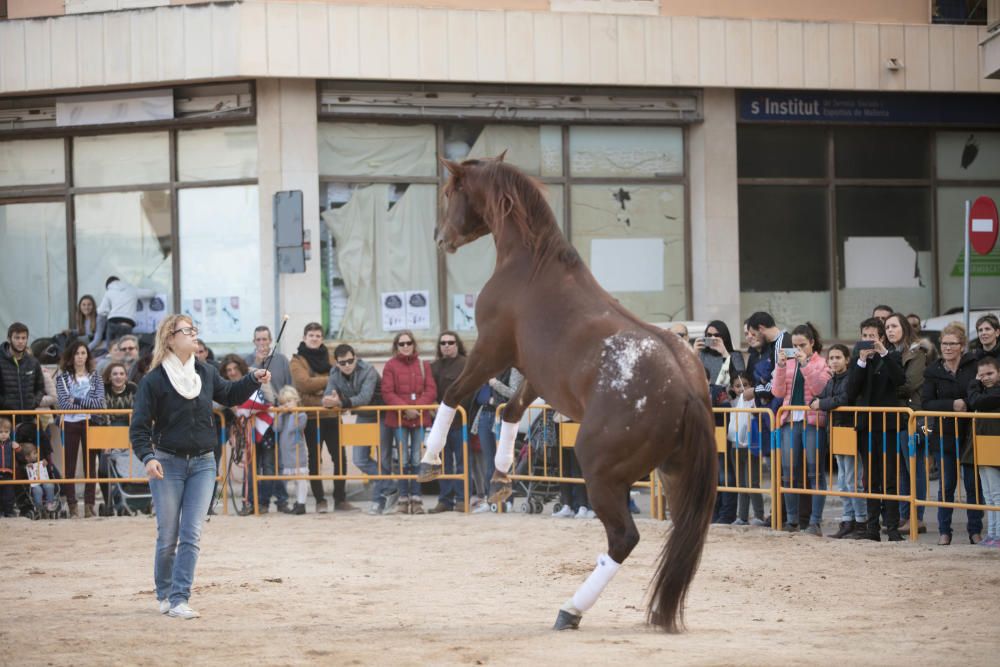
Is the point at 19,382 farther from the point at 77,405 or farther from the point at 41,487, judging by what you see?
the point at 41,487

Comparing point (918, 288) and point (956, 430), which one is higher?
point (918, 288)

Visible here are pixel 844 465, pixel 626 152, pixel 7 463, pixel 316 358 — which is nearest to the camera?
pixel 844 465

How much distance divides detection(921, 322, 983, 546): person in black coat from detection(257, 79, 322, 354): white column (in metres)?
9.53

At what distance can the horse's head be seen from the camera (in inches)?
351

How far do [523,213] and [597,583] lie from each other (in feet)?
7.75

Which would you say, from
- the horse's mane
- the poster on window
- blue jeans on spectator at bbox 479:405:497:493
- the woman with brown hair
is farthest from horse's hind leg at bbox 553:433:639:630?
the poster on window

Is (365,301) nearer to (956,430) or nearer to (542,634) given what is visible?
(956,430)

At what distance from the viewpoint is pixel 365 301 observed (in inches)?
797

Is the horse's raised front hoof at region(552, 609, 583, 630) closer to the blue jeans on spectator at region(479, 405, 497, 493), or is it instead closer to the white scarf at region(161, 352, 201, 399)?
the white scarf at region(161, 352, 201, 399)

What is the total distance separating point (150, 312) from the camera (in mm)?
20344

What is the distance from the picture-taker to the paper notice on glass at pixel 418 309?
20.4 metres

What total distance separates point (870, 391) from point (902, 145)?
10439mm

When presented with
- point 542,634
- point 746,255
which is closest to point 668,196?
point 746,255

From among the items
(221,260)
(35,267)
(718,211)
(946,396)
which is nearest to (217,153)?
(221,260)
